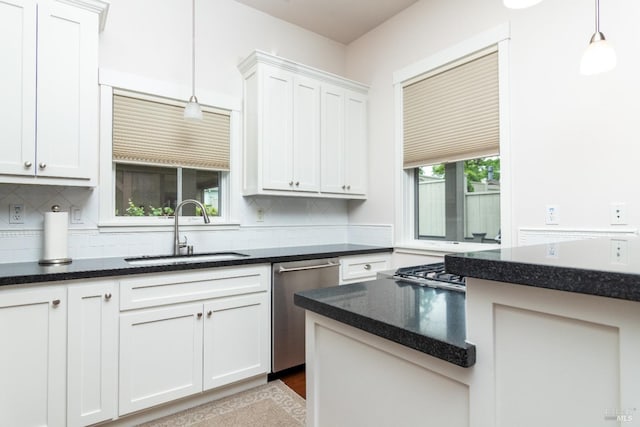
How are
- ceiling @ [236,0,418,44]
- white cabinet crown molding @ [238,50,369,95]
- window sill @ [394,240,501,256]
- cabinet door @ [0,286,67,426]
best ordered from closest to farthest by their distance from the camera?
1. cabinet door @ [0,286,67,426]
2. window sill @ [394,240,501,256]
3. white cabinet crown molding @ [238,50,369,95]
4. ceiling @ [236,0,418,44]

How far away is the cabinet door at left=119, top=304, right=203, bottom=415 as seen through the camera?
6.49ft

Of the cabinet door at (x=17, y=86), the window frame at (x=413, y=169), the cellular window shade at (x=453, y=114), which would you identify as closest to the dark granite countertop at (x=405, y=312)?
the window frame at (x=413, y=169)

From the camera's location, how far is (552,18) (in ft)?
7.12

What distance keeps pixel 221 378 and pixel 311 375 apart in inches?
53.1

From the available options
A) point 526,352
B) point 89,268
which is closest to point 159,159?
point 89,268

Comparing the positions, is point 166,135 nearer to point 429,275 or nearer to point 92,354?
point 92,354

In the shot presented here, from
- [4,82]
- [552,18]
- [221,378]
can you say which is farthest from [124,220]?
[552,18]

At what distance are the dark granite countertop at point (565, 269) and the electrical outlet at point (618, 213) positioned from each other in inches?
55.4

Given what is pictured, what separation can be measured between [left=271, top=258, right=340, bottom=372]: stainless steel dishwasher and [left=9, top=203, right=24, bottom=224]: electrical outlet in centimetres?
161

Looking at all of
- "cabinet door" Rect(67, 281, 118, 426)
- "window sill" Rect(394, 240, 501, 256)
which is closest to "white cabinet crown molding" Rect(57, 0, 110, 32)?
"cabinet door" Rect(67, 281, 118, 426)

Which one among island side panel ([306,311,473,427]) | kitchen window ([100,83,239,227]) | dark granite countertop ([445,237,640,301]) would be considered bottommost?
island side panel ([306,311,473,427])

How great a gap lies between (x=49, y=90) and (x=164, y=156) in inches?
31.3

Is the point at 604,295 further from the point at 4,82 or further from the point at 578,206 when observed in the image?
the point at 4,82

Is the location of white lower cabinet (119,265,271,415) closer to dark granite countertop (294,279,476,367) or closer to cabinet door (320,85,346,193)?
cabinet door (320,85,346,193)
